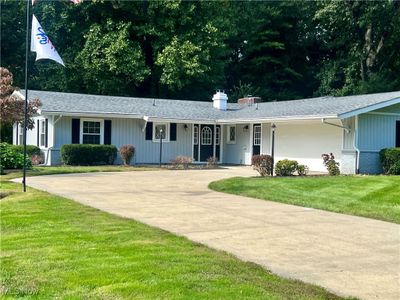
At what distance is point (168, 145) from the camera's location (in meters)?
27.5

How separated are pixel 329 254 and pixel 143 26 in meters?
31.9

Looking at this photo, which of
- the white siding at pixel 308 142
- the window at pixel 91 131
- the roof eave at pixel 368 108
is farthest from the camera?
the window at pixel 91 131

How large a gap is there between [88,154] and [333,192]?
13.3 m

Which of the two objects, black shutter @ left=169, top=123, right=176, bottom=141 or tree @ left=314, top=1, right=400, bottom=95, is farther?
tree @ left=314, top=1, right=400, bottom=95

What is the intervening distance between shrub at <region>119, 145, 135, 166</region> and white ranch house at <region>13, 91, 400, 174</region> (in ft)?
4.92

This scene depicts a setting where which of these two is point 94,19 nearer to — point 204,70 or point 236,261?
point 204,70

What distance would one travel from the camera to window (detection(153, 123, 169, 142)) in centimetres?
2723

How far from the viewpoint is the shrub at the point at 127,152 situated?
24.6 m

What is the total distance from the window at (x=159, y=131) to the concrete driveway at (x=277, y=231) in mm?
12025

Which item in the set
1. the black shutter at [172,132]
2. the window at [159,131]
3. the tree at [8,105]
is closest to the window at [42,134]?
the window at [159,131]

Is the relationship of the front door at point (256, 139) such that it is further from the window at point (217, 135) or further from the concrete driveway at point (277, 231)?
the concrete driveway at point (277, 231)

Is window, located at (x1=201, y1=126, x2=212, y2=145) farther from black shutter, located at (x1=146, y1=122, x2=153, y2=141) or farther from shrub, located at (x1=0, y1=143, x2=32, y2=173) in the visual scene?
shrub, located at (x1=0, y1=143, x2=32, y2=173)

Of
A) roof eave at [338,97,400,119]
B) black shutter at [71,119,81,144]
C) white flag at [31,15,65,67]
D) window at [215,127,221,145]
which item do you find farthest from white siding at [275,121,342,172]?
white flag at [31,15,65,67]

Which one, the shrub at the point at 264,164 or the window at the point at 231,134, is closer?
the shrub at the point at 264,164
